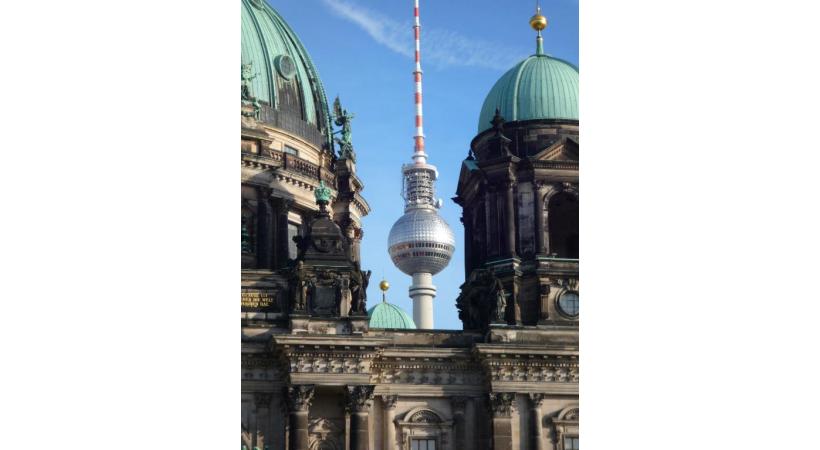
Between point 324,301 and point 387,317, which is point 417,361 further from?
point 387,317

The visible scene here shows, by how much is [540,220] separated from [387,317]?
851 centimetres

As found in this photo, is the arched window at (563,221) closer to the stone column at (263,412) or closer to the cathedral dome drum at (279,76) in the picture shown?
the stone column at (263,412)

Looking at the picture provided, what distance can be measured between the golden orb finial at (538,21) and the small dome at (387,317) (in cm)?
1824

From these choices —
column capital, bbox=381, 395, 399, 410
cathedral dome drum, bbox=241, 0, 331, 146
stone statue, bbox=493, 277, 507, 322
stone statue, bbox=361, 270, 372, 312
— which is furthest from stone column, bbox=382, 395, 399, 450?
cathedral dome drum, bbox=241, 0, 331, 146

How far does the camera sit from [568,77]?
34938 millimetres

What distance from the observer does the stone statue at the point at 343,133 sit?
3994 centimetres

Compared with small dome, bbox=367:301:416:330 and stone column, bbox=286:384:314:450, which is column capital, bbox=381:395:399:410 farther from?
small dome, bbox=367:301:416:330

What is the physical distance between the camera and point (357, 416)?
104 ft

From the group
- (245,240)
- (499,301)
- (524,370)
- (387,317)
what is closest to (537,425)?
(524,370)

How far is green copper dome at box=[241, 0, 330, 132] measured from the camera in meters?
39.0

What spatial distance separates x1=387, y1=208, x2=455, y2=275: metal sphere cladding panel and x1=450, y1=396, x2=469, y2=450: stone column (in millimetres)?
24651
